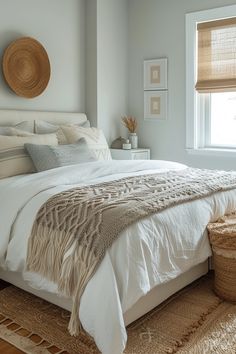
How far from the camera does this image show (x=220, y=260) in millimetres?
2455

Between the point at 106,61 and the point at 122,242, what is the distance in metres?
3.07

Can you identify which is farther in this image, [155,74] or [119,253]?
[155,74]

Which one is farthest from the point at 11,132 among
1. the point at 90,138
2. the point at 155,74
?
the point at 155,74

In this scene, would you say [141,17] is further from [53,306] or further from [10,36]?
[53,306]

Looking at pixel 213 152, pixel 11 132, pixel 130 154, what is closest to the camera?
pixel 11 132

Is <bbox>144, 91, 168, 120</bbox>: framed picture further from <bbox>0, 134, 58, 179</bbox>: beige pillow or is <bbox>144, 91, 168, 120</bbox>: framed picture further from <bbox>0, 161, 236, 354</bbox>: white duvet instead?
<bbox>0, 134, 58, 179</bbox>: beige pillow

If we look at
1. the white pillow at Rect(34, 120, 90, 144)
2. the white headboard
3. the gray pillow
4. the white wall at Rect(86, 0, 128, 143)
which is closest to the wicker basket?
the gray pillow

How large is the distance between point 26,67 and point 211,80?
1.90 meters

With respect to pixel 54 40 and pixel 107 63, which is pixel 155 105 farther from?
pixel 54 40

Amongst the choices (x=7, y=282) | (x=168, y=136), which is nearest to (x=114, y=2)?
(x=168, y=136)

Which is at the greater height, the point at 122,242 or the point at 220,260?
the point at 122,242

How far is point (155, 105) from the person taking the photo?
4625 millimetres

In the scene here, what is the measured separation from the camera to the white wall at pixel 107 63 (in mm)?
4387

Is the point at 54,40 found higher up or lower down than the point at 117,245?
higher up
